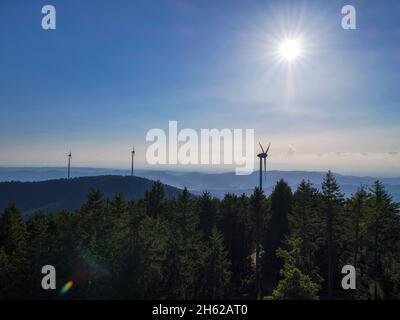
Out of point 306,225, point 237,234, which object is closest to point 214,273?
point 306,225

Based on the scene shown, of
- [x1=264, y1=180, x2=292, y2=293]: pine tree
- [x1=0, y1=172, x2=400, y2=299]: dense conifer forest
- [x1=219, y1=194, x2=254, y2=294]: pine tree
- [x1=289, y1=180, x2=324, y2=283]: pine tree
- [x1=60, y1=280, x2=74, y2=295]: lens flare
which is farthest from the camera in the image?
[x1=219, y1=194, x2=254, y2=294]: pine tree

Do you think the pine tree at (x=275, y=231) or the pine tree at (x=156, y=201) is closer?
the pine tree at (x=275, y=231)

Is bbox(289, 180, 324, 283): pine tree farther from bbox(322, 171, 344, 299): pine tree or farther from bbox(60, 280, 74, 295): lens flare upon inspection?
bbox(60, 280, 74, 295): lens flare

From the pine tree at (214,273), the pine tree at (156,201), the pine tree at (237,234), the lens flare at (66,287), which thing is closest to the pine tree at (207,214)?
the pine tree at (237,234)

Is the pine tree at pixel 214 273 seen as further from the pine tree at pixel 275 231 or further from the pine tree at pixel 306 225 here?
the pine tree at pixel 275 231

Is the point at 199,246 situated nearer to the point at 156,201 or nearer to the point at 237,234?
the point at 237,234

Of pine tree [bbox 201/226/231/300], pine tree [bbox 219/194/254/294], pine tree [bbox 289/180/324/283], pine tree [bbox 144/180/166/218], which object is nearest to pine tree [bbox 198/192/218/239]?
pine tree [bbox 219/194/254/294]

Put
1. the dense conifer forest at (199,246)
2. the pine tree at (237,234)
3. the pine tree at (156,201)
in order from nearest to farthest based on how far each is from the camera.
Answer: the dense conifer forest at (199,246)
the pine tree at (237,234)
the pine tree at (156,201)
